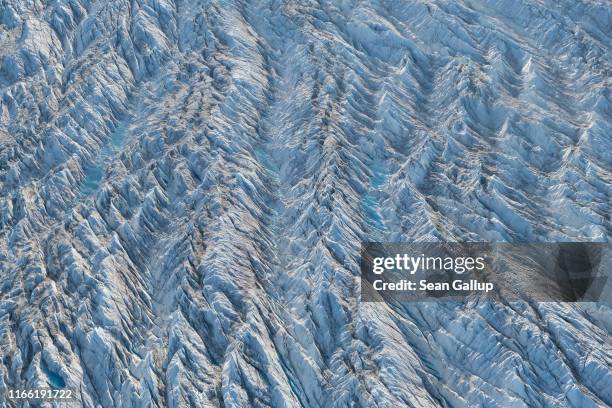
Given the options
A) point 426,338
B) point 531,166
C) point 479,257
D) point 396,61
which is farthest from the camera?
point 396,61

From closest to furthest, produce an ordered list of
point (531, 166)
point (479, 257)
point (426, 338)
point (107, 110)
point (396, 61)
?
point (426, 338)
point (479, 257)
point (531, 166)
point (107, 110)
point (396, 61)

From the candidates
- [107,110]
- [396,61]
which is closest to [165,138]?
[107,110]

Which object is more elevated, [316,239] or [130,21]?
[130,21]

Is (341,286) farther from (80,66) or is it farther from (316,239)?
(80,66)

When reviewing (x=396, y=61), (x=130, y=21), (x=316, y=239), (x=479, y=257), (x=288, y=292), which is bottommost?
(x=288, y=292)

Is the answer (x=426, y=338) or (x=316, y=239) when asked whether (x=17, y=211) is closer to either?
(x=316, y=239)

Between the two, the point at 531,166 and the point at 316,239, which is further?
the point at 531,166
